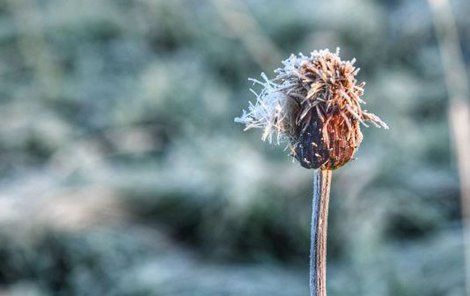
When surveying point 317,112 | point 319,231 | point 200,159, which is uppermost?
point 200,159

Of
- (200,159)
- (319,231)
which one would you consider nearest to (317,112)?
(319,231)

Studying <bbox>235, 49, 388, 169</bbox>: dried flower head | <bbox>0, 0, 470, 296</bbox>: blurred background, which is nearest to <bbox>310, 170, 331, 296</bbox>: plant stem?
<bbox>235, 49, 388, 169</bbox>: dried flower head

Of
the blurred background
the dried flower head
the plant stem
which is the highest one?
the blurred background

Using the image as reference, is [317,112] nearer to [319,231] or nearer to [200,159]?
[319,231]

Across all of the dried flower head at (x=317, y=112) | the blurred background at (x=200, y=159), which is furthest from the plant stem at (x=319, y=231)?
the blurred background at (x=200, y=159)

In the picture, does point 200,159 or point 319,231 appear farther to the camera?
point 200,159

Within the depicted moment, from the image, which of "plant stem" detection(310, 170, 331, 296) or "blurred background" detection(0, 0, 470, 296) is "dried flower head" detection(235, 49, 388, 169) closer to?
"plant stem" detection(310, 170, 331, 296)
